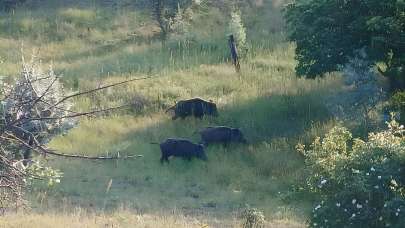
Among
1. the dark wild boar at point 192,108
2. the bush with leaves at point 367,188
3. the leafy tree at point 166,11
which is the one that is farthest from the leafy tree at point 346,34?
the leafy tree at point 166,11

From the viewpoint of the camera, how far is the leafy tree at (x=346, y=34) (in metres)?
20.6

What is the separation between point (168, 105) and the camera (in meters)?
Answer: 25.5

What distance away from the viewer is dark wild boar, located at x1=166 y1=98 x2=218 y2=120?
77.1 ft

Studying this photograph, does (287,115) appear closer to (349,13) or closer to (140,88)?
(349,13)

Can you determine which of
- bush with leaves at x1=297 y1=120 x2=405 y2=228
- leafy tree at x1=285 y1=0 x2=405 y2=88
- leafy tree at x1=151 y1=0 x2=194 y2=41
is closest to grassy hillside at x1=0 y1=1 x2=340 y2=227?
leafy tree at x1=151 y1=0 x2=194 y2=41

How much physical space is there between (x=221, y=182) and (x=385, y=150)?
8863 millimetres

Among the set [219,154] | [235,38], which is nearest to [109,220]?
[219,154]

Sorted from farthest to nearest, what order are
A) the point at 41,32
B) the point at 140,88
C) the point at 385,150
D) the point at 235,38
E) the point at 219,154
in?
the point at 41,32
the point at 235,38
the point at 140,88
the point at 219,154
the point at 385,150

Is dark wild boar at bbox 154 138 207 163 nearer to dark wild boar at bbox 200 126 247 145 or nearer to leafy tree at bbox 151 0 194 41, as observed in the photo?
dark wild boar at bbox 200 126 247 145

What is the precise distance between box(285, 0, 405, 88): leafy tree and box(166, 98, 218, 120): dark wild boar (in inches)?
125

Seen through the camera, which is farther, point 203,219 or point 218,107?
point 218,107

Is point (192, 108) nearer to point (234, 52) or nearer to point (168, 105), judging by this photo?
point (168, 105)

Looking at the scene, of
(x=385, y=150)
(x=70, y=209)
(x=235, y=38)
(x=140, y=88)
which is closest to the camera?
(x=385, y=150)

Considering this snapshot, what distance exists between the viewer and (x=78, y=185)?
1770 cm
